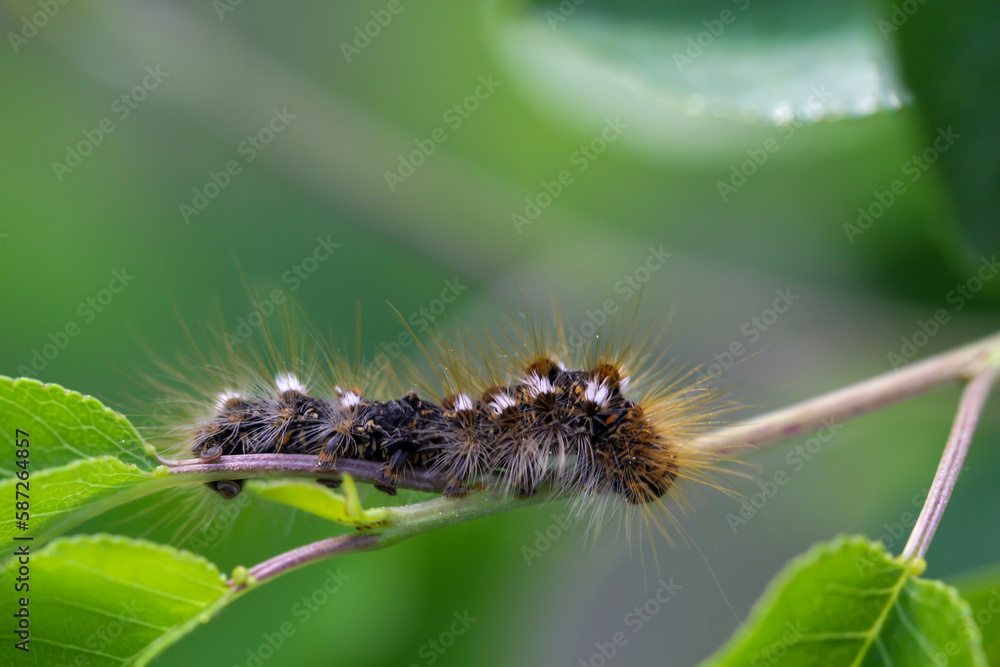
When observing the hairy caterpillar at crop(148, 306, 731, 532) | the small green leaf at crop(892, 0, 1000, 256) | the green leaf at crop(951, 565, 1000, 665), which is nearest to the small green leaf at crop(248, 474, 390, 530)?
the hairy caterpillar at crop(148, 306, 731, 532)

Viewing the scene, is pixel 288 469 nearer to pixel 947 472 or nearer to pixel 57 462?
pixel 57 462

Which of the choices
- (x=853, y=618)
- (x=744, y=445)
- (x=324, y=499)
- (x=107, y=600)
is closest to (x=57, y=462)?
(x=107, y=600)

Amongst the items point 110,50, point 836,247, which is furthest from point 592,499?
point 110,50

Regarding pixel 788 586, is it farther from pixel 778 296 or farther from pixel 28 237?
pixel 28 237

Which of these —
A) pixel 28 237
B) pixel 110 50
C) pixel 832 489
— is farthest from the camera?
pixel 110 50

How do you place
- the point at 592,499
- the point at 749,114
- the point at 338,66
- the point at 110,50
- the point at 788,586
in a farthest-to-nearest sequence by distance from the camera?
the point at 338,66 → the point at 110,50 → the point at 749,114 → the point at 592,499 → the point at 788,586

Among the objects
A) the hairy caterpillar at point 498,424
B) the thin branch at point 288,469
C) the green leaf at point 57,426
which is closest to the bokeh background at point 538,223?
the hairy caterpillar at point 498,424

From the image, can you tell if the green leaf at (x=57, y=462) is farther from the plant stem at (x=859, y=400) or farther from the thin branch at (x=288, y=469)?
the plant stem at (x=859, y=400)
